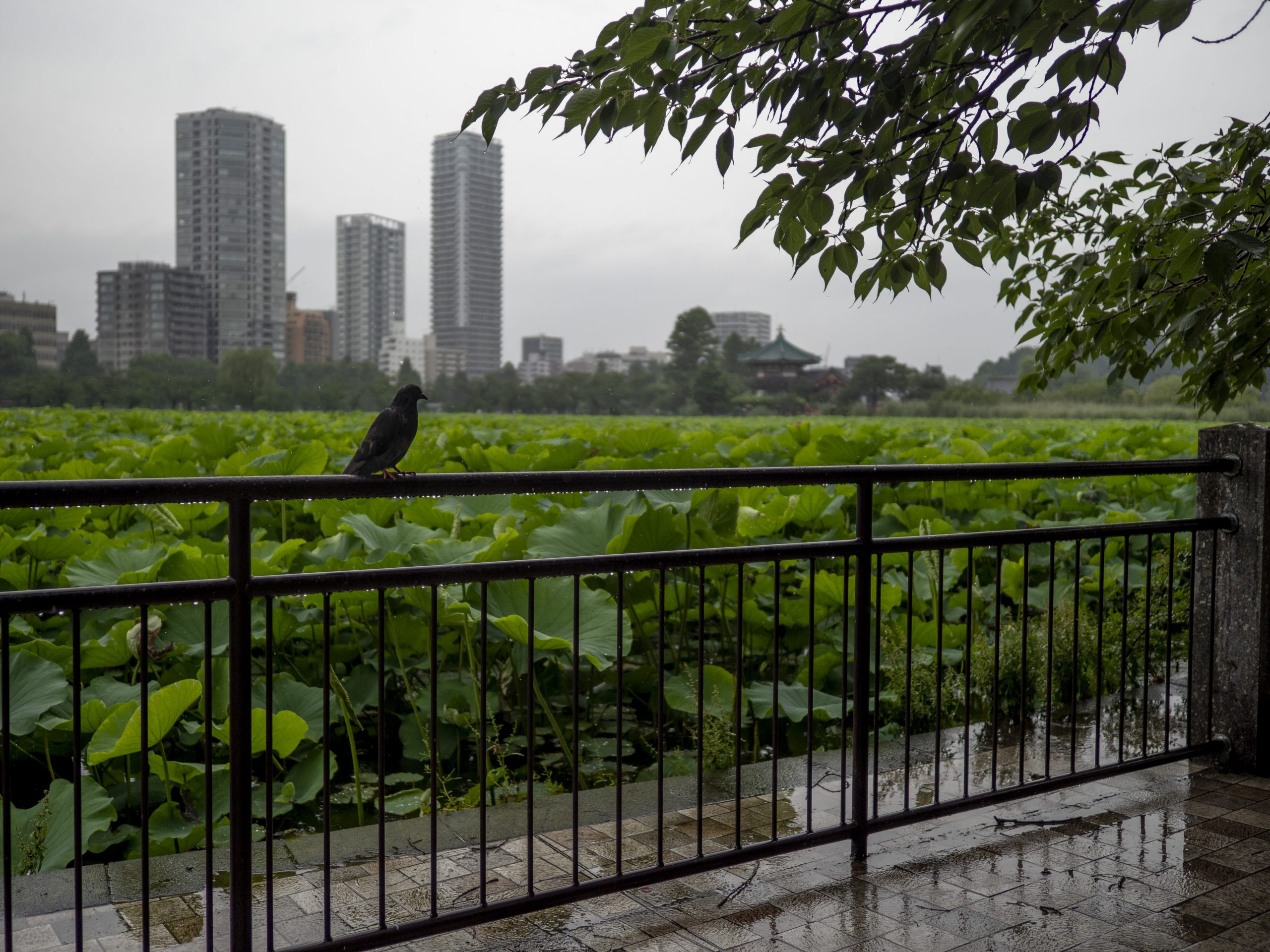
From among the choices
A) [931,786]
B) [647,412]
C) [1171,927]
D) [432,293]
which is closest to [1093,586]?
[931,786]

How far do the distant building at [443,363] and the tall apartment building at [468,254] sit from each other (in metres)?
0.24

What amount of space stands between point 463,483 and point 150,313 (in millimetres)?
46885

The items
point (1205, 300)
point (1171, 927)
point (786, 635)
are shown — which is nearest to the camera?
point (1171, 927)

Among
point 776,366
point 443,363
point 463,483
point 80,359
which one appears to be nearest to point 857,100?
point 463,483

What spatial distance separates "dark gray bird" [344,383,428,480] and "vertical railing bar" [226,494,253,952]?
0.79 feet

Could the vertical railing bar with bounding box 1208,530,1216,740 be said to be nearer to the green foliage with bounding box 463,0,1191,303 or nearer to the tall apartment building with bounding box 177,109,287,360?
the green foliage with bounding box 463,0,1191,303

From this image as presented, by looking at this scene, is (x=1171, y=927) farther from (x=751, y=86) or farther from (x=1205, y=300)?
(x=751, y=86)

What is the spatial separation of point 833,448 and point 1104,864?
4.89 meters

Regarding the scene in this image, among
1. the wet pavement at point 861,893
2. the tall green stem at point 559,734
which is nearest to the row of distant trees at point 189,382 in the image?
the tall green stem at point 559,734

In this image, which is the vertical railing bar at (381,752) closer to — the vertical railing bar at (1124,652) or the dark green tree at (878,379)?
the vertical railing bar at (1124,652)

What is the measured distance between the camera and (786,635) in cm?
580

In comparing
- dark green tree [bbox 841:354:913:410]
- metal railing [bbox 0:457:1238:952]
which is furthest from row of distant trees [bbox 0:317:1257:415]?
metal railing [bbox 0:457:1238:952]

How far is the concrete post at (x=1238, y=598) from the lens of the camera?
3.25 m

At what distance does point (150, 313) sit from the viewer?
1731 inches
